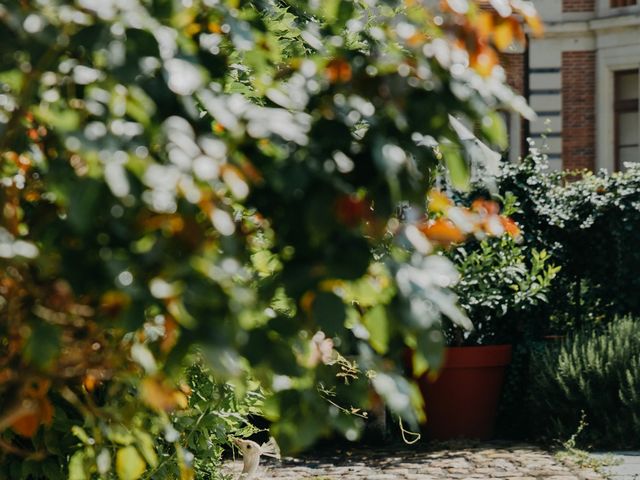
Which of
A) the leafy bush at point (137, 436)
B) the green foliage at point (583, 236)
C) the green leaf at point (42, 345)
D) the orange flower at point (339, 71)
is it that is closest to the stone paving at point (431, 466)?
the green foliage at point (583, 236)

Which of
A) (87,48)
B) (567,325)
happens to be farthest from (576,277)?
(87,48)

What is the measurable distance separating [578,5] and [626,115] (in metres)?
1.95

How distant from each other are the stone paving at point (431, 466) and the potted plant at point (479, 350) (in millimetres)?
385

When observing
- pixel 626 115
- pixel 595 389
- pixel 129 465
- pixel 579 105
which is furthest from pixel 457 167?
pixel 626 115

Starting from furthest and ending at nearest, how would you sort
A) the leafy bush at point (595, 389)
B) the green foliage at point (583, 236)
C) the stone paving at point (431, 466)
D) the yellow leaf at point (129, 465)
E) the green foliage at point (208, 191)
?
the green foliage at point (583, 236) → the leafy bush at point (595, 389) → the stone paving at point (431, 466) → the yellow leaf at point (129, 465) → the green foliage at point (208, 191)

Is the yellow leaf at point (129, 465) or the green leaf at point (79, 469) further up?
the yellow leaf at point (129, 465)

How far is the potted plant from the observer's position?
866 centimetres

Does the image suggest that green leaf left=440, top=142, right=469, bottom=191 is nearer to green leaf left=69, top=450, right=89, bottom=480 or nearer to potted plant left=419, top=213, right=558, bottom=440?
green leaf left=69, top=450, right=89, bottom=480

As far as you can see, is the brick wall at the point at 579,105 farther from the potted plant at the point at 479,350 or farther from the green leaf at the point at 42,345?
the green leaf at the point at 42,345

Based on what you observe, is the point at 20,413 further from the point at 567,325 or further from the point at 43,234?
the point at 567,325

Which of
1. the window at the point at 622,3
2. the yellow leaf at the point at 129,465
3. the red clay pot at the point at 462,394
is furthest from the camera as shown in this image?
the window at the point at 622,3

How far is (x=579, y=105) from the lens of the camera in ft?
60.3

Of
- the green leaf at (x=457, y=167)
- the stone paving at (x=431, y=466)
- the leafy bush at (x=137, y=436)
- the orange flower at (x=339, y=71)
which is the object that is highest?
the orange flower at (x=339, y=71)

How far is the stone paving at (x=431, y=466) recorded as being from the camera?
23.5ft
